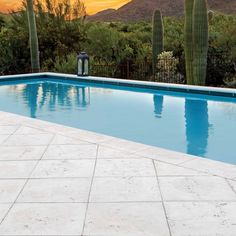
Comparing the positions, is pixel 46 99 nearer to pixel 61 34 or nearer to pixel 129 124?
pixel 129 124

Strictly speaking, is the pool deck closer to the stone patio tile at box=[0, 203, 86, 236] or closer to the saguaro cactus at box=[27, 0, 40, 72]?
the stone patio tile at box=[0, 203, 86, 236]

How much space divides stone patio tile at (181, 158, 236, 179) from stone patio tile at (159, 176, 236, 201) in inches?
7.0

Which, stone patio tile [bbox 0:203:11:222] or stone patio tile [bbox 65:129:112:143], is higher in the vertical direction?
stone patio tile [bbox 0:203:11:222]

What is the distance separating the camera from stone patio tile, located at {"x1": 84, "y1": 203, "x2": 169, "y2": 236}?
341cm

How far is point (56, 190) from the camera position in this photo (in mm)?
4395

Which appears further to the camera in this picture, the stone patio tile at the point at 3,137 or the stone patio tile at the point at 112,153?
the stone patio tile at the point at 3,137

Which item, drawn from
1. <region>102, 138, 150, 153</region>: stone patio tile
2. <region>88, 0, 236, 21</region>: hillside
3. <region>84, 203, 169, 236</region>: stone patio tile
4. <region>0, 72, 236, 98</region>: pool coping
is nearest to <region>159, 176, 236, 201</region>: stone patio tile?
Answer: <region>84, 203, 169, 236</region>: stone patio tile

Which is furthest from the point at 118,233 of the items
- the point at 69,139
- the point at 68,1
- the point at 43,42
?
the point at 68,1

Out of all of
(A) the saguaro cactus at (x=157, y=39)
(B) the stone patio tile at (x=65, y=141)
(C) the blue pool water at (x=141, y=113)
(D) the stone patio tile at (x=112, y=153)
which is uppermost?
(A) the saguaro cactus at (x=157, y=39)

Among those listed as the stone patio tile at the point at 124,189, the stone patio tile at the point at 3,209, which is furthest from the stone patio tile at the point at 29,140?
the stone patio tile at the point at 3,209

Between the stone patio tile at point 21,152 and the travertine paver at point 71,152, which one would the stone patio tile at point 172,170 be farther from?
the stone patio tile at point 21,152

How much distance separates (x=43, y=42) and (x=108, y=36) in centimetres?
354

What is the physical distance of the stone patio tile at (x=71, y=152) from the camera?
5625mm

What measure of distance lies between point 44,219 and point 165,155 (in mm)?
2293
